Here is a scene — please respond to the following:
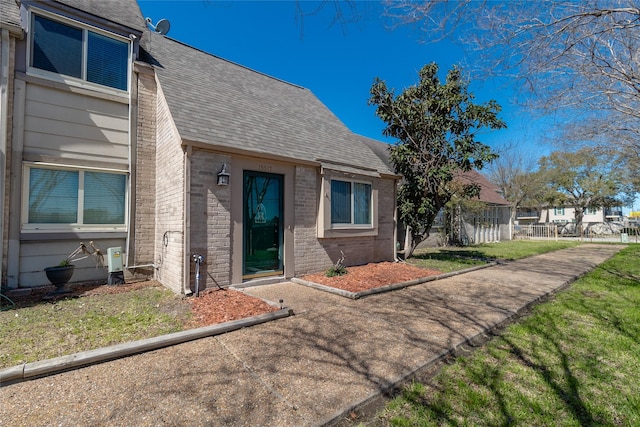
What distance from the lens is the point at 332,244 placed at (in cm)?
851

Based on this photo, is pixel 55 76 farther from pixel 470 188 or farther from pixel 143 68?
pixel 470 188

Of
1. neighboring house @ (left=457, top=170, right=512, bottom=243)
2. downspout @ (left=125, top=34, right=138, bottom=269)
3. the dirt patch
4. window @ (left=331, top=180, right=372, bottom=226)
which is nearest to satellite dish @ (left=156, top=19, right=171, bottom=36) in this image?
downspout @ (left=125, top=34, right=138, bottom=269)

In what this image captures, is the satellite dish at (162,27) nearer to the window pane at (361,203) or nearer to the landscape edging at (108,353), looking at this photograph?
the window pane at (361,203)

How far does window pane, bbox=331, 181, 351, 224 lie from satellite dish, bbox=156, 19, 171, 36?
7639 millimetres

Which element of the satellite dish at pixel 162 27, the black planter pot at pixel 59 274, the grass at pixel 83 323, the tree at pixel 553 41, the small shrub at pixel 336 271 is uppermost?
the satellite dish at pixel 162 27

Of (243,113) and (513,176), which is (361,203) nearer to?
(243,113)

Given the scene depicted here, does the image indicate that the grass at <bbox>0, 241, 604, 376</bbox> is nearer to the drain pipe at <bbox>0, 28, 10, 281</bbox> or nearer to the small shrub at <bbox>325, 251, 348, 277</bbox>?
the drain pipe at <bbox>0, 28, 10, 281</bbox>

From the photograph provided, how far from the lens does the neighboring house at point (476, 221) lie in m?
16.7

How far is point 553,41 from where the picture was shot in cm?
509

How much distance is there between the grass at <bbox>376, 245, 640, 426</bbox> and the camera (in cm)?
253

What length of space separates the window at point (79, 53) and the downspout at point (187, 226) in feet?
11.1

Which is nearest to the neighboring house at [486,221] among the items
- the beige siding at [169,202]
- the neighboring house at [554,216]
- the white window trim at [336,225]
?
the white window trim at [336,225]

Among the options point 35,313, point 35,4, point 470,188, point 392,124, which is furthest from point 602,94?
point 35,4

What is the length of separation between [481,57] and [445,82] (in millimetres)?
5646
